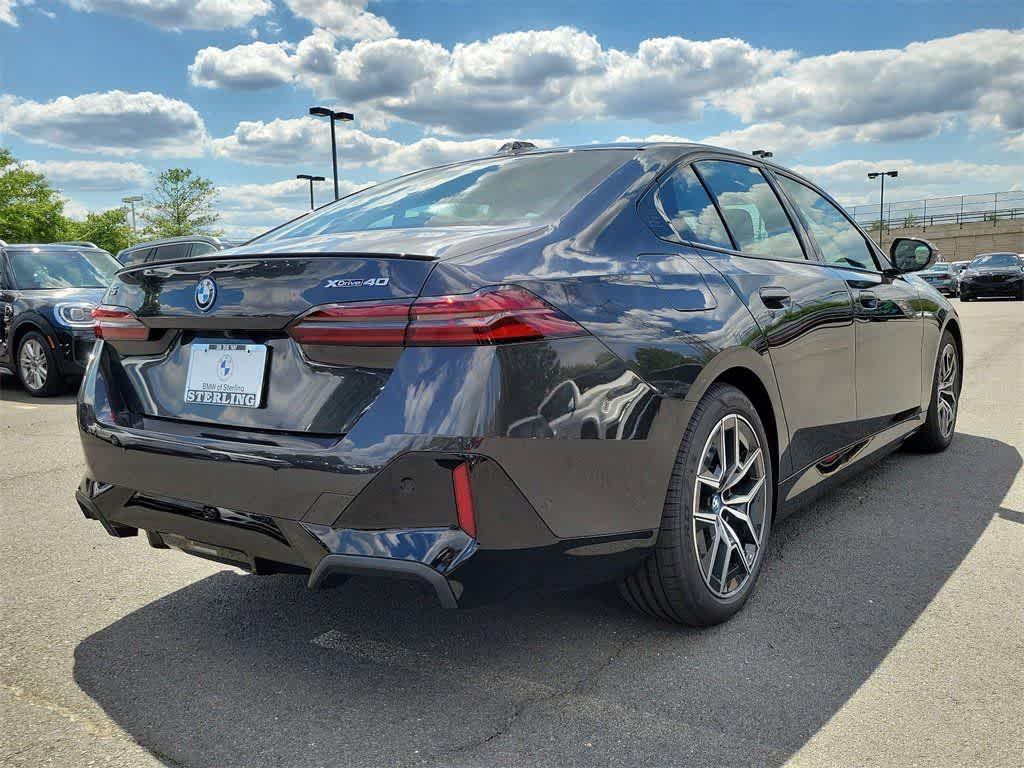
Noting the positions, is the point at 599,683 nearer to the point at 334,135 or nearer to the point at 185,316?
the point at 185,316

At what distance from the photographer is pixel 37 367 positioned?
913 centimetres

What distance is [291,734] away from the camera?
89.7 inches

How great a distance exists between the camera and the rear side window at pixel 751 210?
11.0 feet

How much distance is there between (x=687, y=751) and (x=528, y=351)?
1.06 m

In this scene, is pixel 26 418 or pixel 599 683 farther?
pixel 26 418

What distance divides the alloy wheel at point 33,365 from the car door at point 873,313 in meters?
7.84

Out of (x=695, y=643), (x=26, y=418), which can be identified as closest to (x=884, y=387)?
(x=695, y=643)

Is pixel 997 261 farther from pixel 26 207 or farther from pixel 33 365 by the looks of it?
pixel 26 207

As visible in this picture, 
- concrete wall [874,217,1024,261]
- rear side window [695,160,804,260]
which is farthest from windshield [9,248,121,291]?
concrete wall [874,217,1024,261]

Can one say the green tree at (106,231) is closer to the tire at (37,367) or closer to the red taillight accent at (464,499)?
the tire at (37,367)

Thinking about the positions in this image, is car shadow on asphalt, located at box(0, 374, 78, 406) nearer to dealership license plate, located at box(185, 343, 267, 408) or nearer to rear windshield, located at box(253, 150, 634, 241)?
rear windshield, located at box(253, 150, 634, 241)

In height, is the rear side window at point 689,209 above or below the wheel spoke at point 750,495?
above

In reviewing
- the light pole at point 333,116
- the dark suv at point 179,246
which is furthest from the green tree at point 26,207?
the dark suv at point 179,246

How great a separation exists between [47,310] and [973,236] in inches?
3192
